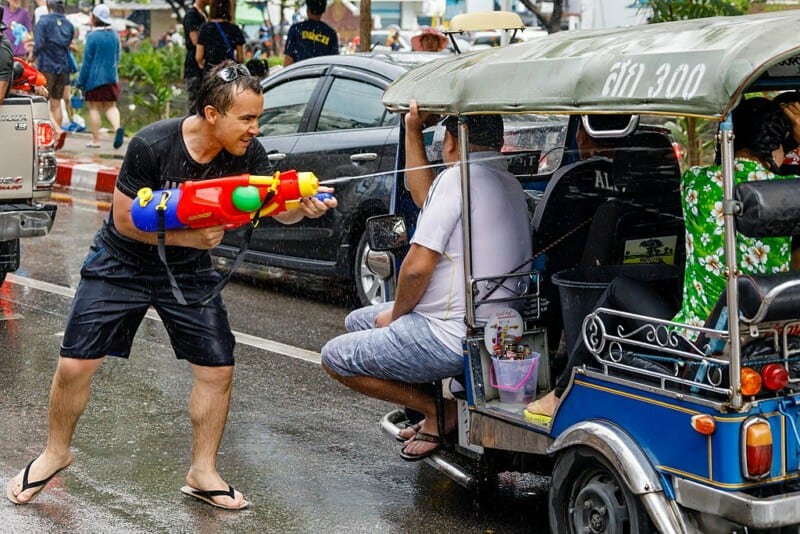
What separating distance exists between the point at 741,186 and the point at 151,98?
1651cm

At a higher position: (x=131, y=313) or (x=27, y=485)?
(x=131, y=313)

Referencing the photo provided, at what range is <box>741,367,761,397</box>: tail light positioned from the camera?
3.69m

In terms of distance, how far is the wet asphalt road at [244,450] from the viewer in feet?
16.2

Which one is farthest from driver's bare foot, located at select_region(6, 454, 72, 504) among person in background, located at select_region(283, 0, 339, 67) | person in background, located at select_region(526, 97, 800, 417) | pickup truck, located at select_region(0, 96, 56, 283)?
person in background, located at select_region(283, 0, 339, 67)

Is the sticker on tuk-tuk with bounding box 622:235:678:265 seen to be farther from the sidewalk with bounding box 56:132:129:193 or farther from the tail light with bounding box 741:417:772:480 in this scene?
the sidewalk with bounding box 56:132:129:193

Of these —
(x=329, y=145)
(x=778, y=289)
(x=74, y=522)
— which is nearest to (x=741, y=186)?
(x=778, y=289)

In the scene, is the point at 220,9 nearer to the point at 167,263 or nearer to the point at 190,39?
the point at 190,39

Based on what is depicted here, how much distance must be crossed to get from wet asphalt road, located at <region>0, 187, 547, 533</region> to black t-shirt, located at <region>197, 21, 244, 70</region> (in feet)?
17.1

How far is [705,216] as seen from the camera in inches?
160

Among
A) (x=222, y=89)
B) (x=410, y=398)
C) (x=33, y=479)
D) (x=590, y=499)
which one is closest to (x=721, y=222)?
(x=590, y=499)

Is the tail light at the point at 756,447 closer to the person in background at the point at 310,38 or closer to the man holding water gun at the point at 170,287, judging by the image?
the man holding water gun at the point at 170,287

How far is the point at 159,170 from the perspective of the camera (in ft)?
16.0

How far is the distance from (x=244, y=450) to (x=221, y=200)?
1.64 meters

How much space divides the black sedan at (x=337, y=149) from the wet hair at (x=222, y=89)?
3.30 m
